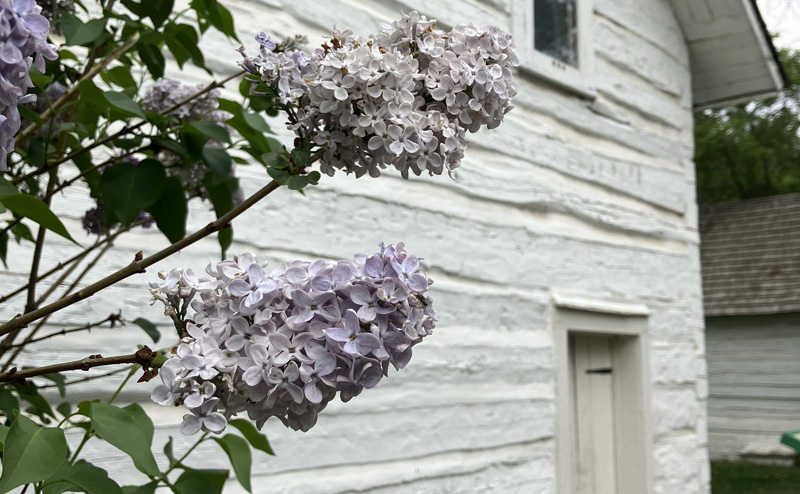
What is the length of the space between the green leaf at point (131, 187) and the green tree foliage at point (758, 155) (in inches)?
858

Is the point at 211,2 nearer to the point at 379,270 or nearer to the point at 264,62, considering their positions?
the point at 264,62

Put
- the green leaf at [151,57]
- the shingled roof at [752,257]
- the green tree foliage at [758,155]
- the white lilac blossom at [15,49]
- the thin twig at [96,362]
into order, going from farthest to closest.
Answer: the green tree foliage at [758,155], the shingled roof at [752,257], the green leaf at [151,57], the thin twig at [96,362], the white lilac blossom at [15,49]

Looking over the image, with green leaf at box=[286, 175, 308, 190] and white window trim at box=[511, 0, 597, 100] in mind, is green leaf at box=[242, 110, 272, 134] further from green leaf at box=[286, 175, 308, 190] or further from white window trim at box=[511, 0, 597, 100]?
white window trim at box=[511, 0, 597, 100]

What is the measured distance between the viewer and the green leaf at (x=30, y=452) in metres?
0.64

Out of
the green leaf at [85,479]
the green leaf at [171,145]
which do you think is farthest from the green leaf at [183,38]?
the green leaf at [85,479]

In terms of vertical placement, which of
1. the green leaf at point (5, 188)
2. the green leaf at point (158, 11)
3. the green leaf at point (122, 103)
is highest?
the green leaf at point (158, 11)

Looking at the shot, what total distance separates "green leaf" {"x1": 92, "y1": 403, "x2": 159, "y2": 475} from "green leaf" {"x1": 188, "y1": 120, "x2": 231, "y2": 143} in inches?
17.7

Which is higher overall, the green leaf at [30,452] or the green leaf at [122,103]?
the green leaf at [122,103]

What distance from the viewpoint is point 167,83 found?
147 centimetres

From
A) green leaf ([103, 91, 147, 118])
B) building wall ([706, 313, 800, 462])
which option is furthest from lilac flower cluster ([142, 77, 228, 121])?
building wall ([706, 313, 800, 462])

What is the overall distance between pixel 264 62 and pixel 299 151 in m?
0.10

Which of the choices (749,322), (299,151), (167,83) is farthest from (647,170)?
(749,322)

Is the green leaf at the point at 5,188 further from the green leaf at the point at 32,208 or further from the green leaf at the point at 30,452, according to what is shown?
the green leaf at the point at 30,452

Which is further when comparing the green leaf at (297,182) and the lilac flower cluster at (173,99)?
the lilac flower cluster at (173,99)
